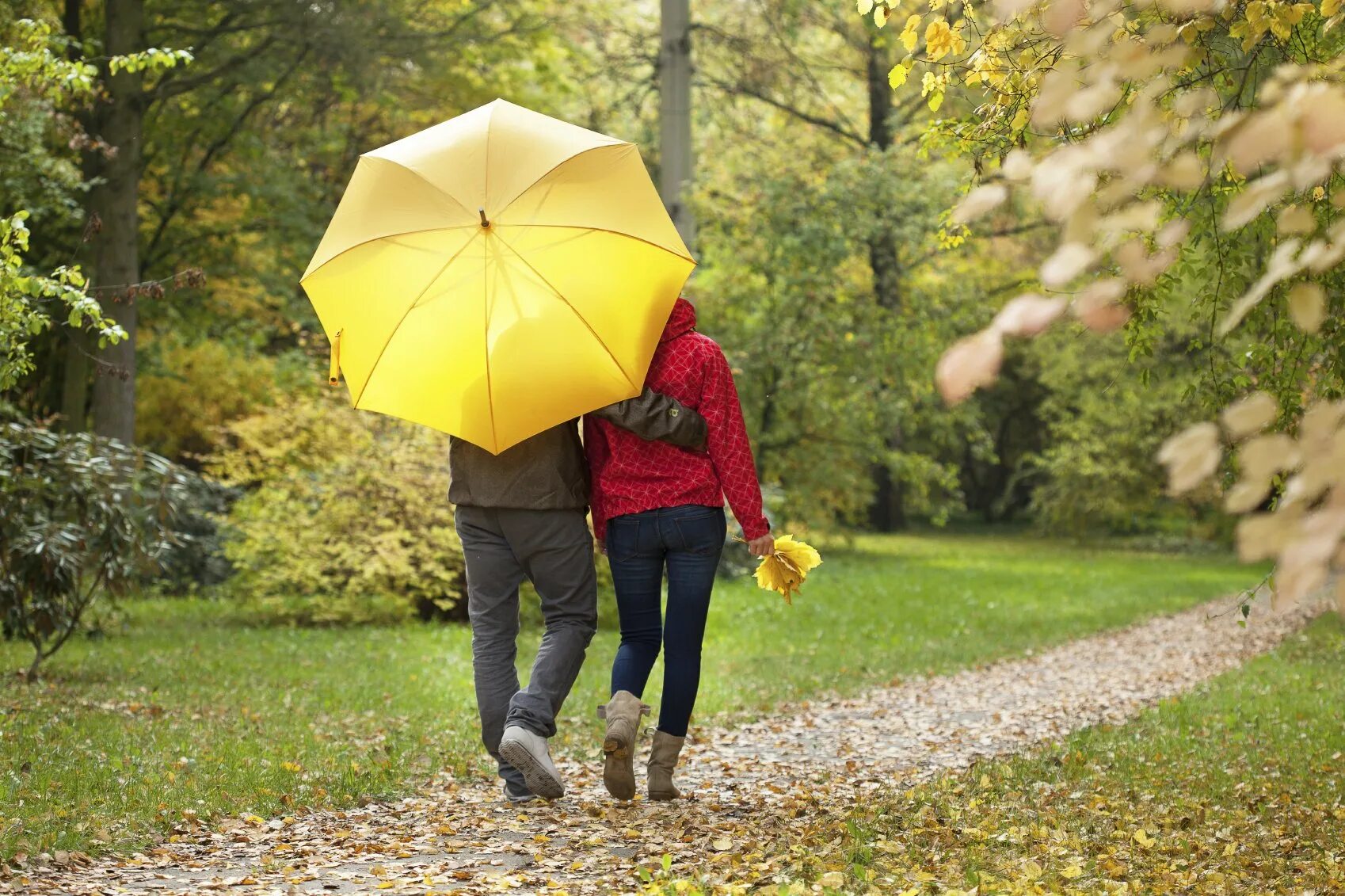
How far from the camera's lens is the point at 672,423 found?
467 cm

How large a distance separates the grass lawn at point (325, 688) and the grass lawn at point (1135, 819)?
2.10m

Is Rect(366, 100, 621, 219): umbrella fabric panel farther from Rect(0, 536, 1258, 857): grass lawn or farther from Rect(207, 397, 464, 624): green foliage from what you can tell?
Rect(207, 397, 464, 624): green foliage

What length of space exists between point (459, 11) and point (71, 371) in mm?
6293

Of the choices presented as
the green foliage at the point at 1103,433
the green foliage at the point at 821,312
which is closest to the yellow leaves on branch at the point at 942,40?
the green foliage at the point at 821,312

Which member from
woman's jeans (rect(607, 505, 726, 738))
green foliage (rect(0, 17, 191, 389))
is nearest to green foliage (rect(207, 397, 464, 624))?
green foliage (rect(0, 17, 191, 389))

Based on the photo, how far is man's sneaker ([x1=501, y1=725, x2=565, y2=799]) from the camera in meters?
4.75

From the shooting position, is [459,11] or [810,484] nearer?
[459,11]

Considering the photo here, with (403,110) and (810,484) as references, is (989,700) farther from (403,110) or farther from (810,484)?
(403,110)

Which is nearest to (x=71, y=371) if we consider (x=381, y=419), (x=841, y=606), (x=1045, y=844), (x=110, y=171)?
(x=110, y=171)

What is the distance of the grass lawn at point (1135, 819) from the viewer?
403cm

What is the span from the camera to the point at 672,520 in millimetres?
4773

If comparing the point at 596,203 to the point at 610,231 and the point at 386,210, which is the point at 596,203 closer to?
the point at 610,231

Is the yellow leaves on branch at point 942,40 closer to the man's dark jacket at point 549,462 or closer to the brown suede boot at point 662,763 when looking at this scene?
the man's dark jacket at point 549,462

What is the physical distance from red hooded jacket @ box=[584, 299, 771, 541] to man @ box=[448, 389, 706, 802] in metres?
0.09
